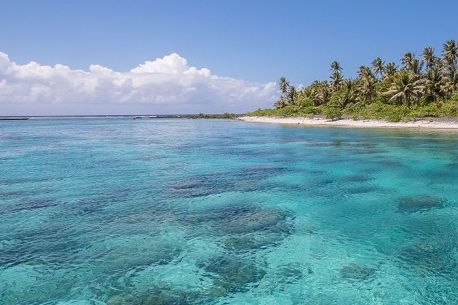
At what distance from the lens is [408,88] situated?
81375 millimetres

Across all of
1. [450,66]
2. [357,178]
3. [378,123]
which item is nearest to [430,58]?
[450,66]

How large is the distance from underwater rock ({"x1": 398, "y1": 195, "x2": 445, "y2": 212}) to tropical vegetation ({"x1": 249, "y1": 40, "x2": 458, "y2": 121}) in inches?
2460

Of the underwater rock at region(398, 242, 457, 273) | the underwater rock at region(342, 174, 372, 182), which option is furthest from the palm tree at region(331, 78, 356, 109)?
the underwater rock at region(398, 242, 457, 273)

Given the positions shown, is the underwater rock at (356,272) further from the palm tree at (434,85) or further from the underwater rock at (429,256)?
the palm tree at (434,85)

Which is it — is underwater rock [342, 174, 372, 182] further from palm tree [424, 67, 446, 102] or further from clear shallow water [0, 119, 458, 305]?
palm tree [424, 67, 446, 102]

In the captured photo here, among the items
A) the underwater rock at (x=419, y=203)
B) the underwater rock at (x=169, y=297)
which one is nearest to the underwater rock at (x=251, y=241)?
the underwater rock at (x=169, y=297)

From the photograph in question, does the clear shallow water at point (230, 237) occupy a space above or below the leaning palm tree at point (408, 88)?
below

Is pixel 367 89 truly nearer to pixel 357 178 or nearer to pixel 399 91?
pixel 399 91

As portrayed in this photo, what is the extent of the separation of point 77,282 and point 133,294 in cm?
197

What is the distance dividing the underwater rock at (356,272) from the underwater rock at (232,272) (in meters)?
2.39

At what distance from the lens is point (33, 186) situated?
2270cm

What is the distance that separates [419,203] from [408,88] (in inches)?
2837

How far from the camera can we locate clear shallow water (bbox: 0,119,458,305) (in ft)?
32.0

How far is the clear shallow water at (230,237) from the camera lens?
32.0 feet
